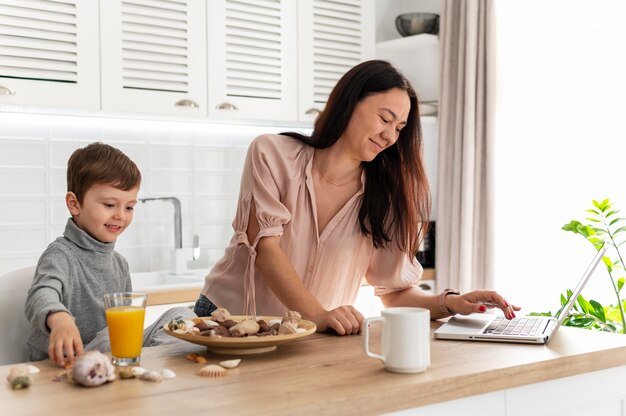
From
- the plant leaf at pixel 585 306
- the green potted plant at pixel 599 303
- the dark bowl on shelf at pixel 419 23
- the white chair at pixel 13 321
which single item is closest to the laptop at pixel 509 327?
the white chair at pixel 13 321

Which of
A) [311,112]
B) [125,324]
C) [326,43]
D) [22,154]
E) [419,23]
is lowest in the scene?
[125,324]

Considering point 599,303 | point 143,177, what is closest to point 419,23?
point 143,177

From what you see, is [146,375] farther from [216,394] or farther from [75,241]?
[75,241]

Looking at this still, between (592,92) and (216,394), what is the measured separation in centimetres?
291

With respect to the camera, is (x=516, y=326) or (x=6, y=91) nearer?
(x=516, y=326)

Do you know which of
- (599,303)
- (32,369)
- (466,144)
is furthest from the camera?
(466,144)

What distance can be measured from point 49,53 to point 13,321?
1.69 m

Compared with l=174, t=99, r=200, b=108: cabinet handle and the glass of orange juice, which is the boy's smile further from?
l=174, t=99, r=200, b=108: cabinet handle

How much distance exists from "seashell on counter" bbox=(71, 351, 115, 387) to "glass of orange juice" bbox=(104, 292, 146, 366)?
101mm

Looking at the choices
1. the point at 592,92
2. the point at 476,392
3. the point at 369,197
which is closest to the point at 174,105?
the point at 369,197

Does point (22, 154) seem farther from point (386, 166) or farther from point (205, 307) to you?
point (386, 166)

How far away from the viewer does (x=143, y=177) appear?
12.3 ft

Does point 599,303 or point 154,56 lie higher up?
point 154,56

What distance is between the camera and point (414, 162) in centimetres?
216
